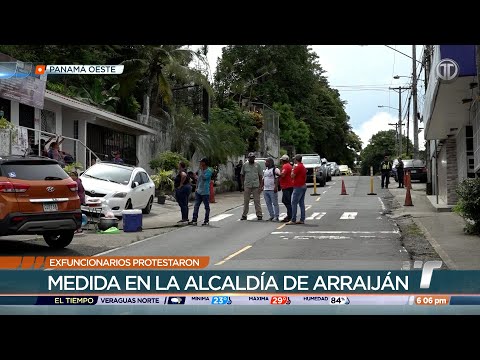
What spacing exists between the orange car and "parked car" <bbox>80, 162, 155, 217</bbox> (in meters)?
3.91

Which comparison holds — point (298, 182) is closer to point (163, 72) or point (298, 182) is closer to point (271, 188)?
point (271, 188)

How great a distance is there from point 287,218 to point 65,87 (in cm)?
658

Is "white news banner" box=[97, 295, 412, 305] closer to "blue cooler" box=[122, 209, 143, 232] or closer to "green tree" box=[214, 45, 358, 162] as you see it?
"green tree" box=[214, 45, 358, 162]

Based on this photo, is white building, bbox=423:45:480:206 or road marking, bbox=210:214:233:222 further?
road marking, bbox=210:214:233:222

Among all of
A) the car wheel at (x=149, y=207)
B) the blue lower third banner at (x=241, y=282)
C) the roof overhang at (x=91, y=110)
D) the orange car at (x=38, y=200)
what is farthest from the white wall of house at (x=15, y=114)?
the blue lower third banner at (x=241, y=282)

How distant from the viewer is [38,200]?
8836mm

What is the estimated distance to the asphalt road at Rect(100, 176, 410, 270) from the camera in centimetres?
743

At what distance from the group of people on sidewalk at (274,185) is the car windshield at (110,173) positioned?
2.72 meters

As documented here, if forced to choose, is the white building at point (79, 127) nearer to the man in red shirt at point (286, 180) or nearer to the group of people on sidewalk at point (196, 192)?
the group of people on sidewalk at point (196, 192)

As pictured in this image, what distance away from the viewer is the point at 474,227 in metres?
11.9

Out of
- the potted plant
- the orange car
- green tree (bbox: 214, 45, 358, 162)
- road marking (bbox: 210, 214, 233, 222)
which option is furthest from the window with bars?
the potted plant

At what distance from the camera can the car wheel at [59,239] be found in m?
7.69
